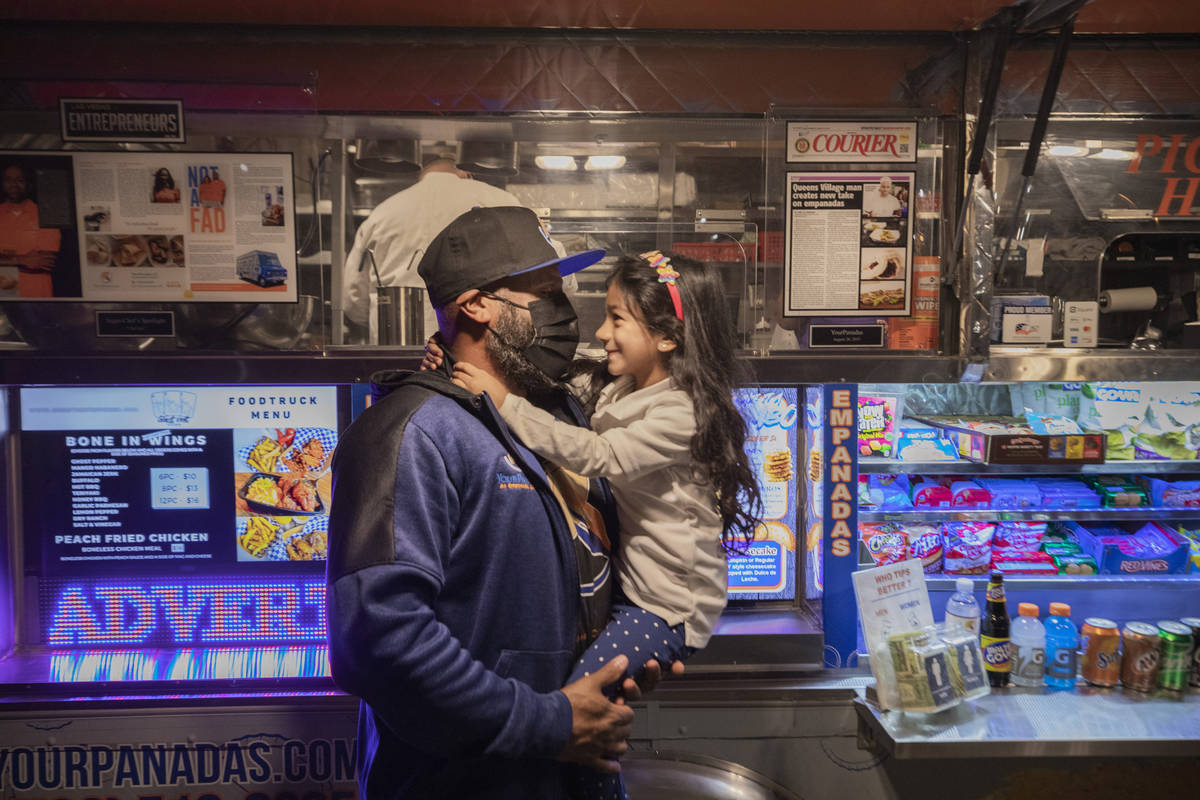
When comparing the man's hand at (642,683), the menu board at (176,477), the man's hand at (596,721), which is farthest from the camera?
the menu board at (176,477)

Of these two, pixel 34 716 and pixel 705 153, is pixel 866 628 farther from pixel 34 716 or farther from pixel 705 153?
pixel 34 716

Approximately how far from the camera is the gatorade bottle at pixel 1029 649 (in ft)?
9.83

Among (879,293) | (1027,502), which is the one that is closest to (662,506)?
(879,293)

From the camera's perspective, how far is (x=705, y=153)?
299cm

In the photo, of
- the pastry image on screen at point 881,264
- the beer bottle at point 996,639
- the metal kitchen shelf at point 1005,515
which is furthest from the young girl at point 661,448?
the beer bottle at point 996,639

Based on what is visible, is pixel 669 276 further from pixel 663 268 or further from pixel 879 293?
pixel 879 293

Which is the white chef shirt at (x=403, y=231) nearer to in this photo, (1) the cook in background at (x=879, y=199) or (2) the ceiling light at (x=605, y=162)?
(2) the ceiling light at (x=605, y=162)

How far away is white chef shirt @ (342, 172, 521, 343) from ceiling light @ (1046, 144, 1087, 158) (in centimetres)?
223

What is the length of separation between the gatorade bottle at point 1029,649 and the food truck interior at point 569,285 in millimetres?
124

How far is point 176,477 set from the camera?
2.95 m

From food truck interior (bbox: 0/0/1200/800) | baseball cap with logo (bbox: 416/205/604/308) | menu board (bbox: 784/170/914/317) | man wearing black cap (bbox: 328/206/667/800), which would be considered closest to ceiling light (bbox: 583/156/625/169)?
food truck interior (bbox: 0/0/1200/800)

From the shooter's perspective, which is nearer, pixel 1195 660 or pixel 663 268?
pixel 663 268

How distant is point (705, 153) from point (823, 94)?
54 centimetres

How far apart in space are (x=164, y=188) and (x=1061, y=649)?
12.9 feet
